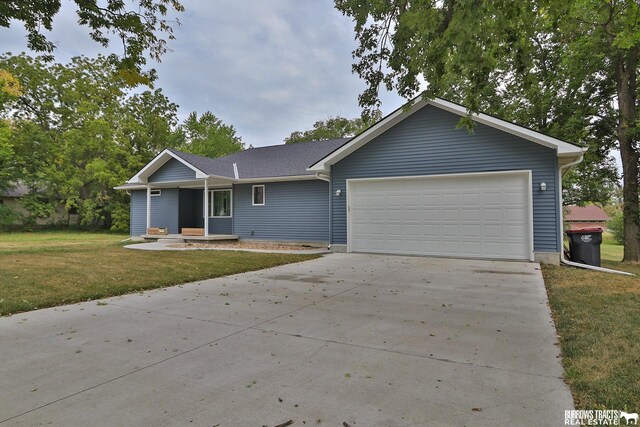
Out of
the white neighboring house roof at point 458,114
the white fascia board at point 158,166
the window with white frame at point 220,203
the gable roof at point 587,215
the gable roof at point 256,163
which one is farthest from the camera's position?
the gable roof at point 587,215

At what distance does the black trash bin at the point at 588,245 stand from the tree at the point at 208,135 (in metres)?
29.1

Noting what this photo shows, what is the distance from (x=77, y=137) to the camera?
969 inches

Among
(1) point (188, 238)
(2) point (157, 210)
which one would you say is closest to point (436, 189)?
(1) point (188, 238)

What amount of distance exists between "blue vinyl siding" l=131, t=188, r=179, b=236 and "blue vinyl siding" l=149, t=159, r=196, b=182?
45.9 inches

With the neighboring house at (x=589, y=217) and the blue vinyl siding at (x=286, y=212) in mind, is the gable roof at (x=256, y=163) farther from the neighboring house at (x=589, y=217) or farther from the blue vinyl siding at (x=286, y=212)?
the neighboring house at (x=589, y=217)

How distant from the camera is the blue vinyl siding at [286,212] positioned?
14.3m

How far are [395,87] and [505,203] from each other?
5.09 meters

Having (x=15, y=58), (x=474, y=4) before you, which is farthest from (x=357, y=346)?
(x=15, y=58)

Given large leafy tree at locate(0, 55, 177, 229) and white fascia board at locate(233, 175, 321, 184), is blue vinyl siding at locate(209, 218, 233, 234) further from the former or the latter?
large leafy tree at locate(0, 55, 177, 229)

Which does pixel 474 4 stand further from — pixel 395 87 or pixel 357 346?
pixel 357 346

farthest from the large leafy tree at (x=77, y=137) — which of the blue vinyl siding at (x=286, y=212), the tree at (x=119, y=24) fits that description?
the tree at (x=119, y=24)

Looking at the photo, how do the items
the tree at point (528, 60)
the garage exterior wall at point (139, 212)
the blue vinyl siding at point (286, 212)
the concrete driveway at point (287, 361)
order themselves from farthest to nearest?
the garage exterior wall at point (139, 212)
the blue vinyl siding at point (286, 212)
the tree at point (528, 60)
the concrete driveway at point (287, 361)

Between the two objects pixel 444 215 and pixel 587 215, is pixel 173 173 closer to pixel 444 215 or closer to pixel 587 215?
pixel 444 215

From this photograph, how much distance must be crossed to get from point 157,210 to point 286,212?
299 inches
